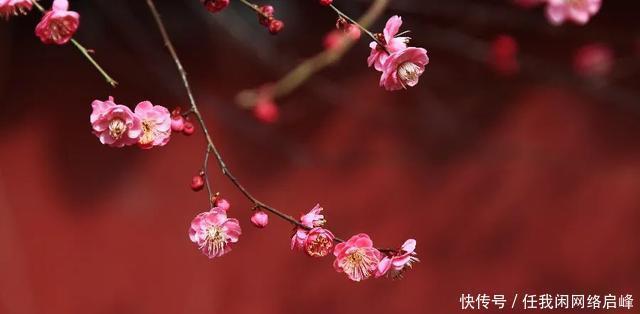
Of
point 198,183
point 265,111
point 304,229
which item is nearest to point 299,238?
point 304,229

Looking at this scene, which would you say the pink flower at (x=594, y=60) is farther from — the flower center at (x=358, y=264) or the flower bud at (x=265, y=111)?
the flower center at (x=358, y=264)

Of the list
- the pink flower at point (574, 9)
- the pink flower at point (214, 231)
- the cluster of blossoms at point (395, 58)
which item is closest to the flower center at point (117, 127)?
the pink flower at point (214, 231)

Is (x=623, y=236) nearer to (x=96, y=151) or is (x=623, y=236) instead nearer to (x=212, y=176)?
(x=212, y=176)

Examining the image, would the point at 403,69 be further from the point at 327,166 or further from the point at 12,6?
the point at 327,166

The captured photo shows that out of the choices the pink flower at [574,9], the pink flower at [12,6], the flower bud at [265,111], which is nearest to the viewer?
the pink flower at [12,6]

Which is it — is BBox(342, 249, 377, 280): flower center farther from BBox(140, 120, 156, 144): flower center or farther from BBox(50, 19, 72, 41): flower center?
BBox(50, 19, 72, 41): flower center

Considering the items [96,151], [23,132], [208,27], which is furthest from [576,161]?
[23,132]

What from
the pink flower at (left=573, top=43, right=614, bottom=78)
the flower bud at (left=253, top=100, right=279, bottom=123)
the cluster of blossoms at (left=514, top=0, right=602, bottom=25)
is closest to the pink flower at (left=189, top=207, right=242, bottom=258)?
the cluster of blossoms at (left=514, top=0, right=602, bottom=25)
